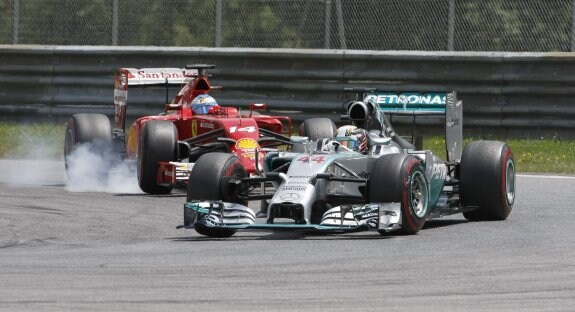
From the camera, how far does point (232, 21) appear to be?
74.6ft

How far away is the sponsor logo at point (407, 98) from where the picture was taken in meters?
13.4

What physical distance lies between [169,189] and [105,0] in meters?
8.48

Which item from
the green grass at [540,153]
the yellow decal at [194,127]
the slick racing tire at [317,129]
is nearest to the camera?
the yellow decal at [194,127]

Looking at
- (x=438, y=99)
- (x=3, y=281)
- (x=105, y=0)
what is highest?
(x=105, y=0)

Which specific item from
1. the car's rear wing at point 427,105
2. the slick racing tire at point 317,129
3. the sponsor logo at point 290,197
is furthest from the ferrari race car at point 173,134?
the sponsor logo at point 290,197

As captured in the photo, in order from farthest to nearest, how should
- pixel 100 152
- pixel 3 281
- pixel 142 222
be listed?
pixel 100 152, pixel 142 222, pixel 3 281

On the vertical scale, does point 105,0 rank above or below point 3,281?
above

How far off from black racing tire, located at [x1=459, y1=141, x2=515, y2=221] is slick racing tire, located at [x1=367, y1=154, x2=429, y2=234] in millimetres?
1039

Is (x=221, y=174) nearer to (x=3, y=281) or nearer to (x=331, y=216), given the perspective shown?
(x=331, y=216)

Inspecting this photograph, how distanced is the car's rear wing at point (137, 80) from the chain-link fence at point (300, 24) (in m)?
4.28

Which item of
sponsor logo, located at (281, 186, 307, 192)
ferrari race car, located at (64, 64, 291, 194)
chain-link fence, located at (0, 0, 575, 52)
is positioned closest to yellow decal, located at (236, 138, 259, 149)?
ferrari race car, located at (64, 64, 291, 194)

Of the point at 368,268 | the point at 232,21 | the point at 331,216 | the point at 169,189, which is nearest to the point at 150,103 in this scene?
the point at 232,21

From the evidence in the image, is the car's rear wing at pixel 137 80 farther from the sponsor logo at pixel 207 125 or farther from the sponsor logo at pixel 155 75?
the sponsor logo at pixel 207 125

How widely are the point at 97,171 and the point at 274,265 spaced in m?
7.64
